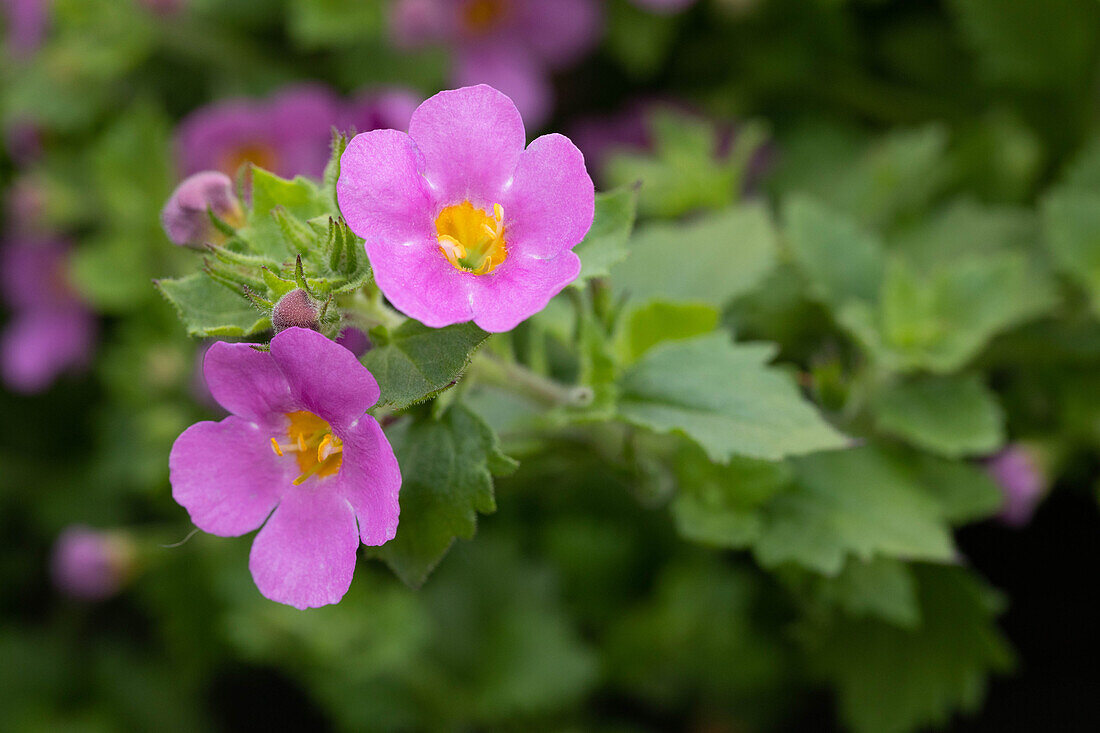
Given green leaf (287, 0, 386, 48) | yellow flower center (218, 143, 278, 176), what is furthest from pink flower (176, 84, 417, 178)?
green leaf (287, 0, 386, 48)

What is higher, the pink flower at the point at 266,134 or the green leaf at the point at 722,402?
the green leaf at the point at 722,402

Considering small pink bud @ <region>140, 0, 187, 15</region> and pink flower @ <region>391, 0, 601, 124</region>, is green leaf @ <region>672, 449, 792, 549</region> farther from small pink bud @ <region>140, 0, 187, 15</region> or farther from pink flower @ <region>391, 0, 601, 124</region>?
small pink bud @ <region>140, 0, 187, 15</region>

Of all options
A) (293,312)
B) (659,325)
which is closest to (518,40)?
(659,325)

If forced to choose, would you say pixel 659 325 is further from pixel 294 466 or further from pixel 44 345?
pixel 44 345

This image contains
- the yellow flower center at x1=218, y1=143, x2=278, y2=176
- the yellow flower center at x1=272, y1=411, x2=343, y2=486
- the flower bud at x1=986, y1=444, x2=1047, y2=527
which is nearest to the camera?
the yellow flower center at x1=272, y1=411, x2=343, y2=486

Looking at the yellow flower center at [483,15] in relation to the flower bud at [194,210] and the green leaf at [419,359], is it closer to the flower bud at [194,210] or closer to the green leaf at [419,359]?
the flower bud at [194,210]

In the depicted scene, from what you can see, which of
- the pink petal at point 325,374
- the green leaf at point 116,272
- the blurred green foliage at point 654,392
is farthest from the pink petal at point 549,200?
the green leaf at point 116,272
